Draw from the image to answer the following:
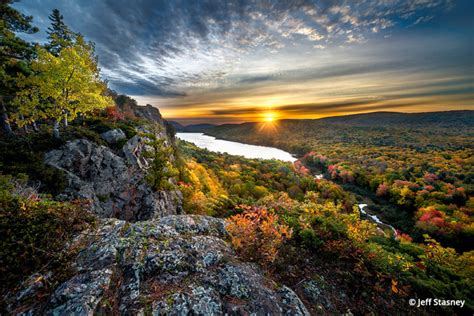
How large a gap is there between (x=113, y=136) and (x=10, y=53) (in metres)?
7.57

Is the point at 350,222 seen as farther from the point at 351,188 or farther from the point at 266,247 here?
the point at 351,188

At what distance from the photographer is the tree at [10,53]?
11016 millimetres

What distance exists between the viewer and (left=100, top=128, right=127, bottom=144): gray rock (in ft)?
47.2

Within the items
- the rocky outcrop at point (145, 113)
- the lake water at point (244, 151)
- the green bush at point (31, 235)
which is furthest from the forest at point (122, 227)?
the lake water at point (244, 151)

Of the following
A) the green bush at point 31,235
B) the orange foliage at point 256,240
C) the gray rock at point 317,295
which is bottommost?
the gray rock at point 317,295

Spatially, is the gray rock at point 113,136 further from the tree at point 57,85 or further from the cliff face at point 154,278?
the cliff face at point 154,278

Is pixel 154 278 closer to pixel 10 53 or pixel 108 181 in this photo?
pixel 108 181

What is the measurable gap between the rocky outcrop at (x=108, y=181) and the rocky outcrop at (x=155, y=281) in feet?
19.3

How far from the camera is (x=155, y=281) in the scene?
4.52 m

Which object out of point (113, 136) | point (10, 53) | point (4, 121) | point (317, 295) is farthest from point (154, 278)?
point (10, 53)

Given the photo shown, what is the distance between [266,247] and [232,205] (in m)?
6.42

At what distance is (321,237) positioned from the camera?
7.41 meters

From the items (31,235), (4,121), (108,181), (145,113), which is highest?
(145,113)

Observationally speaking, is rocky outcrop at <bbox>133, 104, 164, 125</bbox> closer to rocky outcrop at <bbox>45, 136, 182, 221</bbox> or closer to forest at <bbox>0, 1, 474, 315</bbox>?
forest at <bbox>0, 1, 474, 315</bbox>
